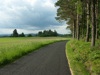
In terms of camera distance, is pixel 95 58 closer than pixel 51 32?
Yes

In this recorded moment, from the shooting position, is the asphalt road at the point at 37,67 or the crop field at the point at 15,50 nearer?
the asphalt road at the point at 37,67

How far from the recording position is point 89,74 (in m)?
4.70

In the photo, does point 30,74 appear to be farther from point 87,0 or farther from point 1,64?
point 87,0

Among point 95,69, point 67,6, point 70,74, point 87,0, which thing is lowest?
point 70,74

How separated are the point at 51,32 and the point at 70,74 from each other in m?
131

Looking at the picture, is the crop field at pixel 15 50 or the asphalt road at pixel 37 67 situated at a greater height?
the crop field at pixel 15 50

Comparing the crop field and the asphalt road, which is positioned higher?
the crop field

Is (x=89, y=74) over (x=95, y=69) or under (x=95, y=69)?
under

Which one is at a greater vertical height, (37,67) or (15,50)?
(15,50)

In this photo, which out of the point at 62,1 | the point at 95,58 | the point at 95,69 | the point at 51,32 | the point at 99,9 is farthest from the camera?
the point at 51,32

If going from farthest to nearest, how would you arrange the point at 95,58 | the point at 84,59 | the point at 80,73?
the point at 84,59 < the point at 95,58 < the point at 80,73

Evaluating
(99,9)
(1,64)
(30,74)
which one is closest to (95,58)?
(30,74)

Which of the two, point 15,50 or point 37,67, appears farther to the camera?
point 15,50

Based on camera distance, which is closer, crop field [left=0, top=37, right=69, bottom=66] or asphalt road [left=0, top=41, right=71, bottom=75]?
asphalt road [left=0, top=41, right=71, bottom=75]
